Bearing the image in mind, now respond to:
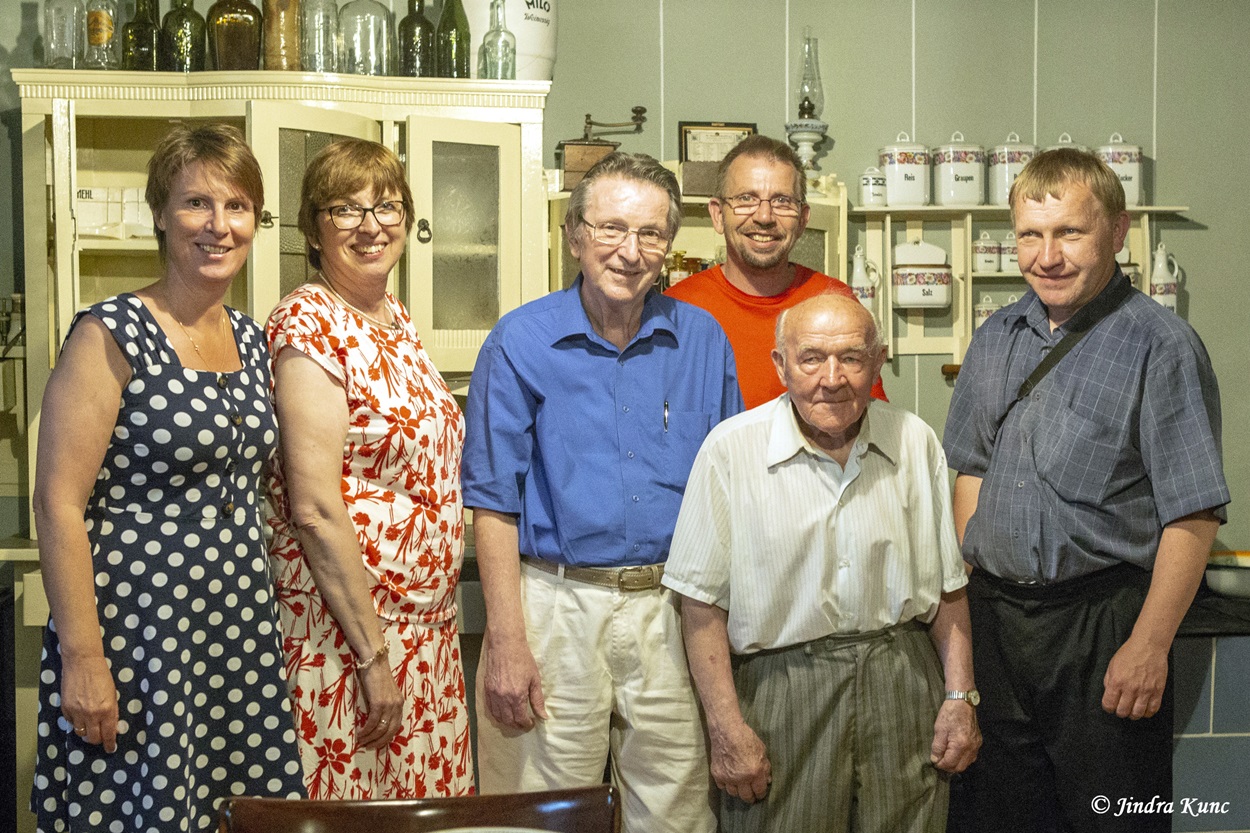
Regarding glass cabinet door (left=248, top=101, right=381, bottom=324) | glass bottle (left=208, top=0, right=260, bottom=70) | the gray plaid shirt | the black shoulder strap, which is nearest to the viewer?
the gray plaid shirt

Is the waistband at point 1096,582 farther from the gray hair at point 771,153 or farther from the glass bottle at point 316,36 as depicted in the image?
the glass bottle at point 316,36

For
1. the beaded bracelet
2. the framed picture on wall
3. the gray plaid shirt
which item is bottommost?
the beaded bracelet

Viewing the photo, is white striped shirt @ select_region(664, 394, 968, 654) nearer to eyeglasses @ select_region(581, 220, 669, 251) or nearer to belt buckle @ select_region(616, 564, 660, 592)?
belt buckle @ select_region(616, 564, 660, 592)

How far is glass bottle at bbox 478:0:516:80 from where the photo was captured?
3.56m

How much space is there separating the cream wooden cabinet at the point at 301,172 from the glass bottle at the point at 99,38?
0.25ft

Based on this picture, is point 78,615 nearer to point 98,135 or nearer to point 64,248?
point 64,248

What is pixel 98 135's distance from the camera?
3654 mm

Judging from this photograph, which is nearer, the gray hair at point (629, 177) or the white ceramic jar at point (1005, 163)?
the gray hair at point (629, 177)

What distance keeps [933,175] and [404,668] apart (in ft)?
9.69

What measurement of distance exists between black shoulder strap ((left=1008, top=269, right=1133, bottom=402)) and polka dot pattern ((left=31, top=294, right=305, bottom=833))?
4.38 feet

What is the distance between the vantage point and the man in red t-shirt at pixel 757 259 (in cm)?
222

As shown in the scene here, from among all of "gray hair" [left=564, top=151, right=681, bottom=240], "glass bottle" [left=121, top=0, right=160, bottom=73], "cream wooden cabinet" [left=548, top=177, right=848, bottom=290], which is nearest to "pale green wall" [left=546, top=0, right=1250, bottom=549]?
"cream wooden cabinet" [left=548, top=177, right=848, bottom=290]

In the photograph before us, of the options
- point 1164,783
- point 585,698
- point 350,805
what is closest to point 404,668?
point 585,698

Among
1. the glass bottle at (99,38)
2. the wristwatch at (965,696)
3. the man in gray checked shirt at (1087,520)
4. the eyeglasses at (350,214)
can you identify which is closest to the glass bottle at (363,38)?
the glass bottle at (99,38)
